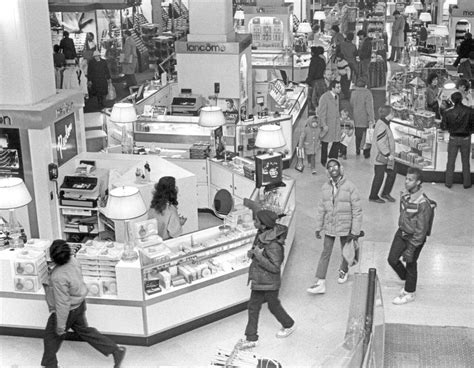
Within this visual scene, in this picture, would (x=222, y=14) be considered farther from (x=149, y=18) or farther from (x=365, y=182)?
(x=149, y=18)

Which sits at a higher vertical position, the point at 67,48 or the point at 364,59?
the point at 67,48

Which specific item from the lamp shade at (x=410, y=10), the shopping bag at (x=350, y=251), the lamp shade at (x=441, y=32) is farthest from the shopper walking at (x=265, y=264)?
the lamp shade at (x=410, y=10)

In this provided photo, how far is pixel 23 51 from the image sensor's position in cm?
854

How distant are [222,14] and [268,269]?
850cm

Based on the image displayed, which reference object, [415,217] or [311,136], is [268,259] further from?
[311,136]

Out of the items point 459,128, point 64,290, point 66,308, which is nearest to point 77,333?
point 66,308

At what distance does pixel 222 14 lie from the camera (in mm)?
14320

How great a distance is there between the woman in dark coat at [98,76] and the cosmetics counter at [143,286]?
9.54 metres

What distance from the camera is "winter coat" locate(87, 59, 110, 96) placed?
16.5 m

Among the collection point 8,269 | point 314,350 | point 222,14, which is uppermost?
point 222,14

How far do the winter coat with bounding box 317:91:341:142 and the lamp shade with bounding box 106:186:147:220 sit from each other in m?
5.19

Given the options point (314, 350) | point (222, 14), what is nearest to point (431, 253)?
point (314, 350)

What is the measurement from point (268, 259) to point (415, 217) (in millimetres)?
1720

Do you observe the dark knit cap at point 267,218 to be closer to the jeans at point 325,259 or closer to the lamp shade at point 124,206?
the lamp shade at point 124,206
